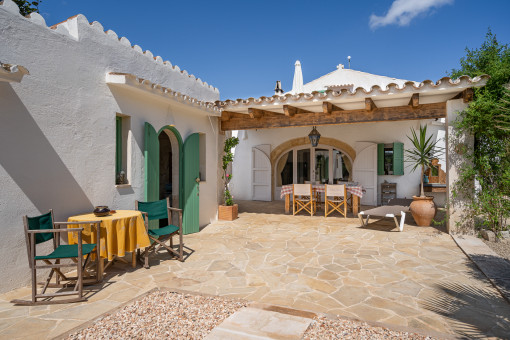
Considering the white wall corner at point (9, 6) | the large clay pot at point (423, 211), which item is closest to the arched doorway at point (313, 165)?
the large clay pot at point (423, 211)

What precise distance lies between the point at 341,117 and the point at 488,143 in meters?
2.62

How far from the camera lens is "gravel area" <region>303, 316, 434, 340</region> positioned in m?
2.06

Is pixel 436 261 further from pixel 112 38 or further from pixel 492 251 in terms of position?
pixel 112 38

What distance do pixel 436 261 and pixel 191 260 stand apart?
342cm

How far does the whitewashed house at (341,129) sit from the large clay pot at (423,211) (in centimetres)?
74

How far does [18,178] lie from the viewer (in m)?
3.01

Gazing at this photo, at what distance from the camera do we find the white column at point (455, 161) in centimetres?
518

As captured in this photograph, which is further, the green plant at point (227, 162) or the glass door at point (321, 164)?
the glass door at point (321, 164)

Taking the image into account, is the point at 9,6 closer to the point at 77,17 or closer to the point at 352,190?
the point at 77,17

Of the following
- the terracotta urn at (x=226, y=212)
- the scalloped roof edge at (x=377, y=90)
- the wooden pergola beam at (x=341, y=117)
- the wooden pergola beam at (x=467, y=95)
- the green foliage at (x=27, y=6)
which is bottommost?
the terracotta urn at (x=226, y=212)

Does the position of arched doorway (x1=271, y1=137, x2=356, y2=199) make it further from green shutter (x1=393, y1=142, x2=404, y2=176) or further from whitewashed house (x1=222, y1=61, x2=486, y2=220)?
green shutter (x1=393, y1=142, x2=404, y2=176)

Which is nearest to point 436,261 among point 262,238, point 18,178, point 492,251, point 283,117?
point 492,251

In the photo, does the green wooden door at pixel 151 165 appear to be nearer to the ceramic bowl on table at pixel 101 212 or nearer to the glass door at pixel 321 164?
the ceramic bowl on table at pixel 101 212

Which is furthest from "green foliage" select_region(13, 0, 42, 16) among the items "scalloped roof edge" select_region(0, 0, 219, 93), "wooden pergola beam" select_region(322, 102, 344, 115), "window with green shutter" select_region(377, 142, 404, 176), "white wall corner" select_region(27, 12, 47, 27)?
"window with green shutter" select_region(377, 142, 404, 176)
